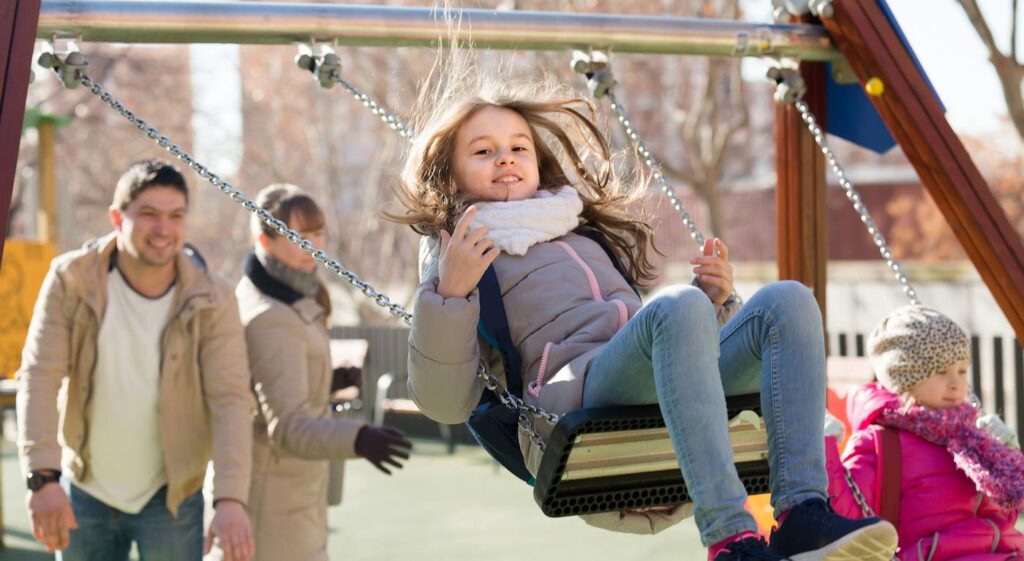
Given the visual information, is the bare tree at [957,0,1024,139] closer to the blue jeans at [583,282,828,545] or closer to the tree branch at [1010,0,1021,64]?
the tree branch at [1010,0,1021,64]

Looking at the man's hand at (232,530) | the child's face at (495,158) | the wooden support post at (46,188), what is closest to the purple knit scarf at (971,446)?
the child's face at (495,158)

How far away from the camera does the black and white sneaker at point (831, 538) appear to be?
7.46ft

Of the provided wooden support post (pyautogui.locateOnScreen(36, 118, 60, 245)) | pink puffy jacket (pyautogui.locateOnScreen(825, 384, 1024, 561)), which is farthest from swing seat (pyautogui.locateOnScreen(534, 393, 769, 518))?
wooden support post (pyautogui.locateOnScreen(36, 118, 60, 245))

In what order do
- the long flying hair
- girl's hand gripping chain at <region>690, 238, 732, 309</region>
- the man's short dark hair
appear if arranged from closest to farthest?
girl's hand gripping chain at <region>690, 238, 732, 309</region> → the long flying hair → the man's short dark hair

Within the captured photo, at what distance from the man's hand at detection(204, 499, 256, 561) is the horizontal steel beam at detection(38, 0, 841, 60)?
4.61 feet

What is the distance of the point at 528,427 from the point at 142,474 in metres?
1.66

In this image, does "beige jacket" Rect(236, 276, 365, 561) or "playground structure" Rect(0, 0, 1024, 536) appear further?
"beige jacket" Rect(236, 276, 365, 561)

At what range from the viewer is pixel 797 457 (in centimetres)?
249

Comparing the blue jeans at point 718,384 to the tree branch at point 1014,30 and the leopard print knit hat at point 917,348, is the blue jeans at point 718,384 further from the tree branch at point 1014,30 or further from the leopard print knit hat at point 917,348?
the tree branch at point 1014,30

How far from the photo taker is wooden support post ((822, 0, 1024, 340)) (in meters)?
3.85

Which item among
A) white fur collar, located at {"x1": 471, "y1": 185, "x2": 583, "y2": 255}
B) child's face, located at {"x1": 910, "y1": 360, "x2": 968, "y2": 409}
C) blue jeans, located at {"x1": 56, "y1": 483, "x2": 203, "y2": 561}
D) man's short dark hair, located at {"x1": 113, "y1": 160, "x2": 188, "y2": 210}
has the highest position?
man's short dark hair, located at {"x1": 113, "y1": 160, "x2": 188, "y2": 210}

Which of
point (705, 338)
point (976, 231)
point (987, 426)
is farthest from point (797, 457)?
point (976, 231)

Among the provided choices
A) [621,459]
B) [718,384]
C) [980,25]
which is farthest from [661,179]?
[980,25]

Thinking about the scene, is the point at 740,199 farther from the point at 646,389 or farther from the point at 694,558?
the point at 646,389
